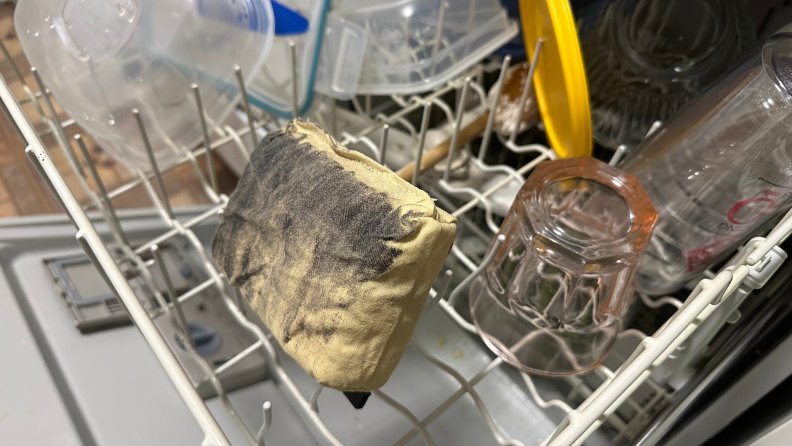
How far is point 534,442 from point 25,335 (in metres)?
0.44

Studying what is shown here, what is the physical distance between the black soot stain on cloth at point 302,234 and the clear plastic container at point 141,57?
0.12 meters

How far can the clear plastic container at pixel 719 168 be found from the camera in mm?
371

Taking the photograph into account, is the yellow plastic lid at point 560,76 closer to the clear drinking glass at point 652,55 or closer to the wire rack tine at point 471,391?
the clear drinking glass at point 652,55

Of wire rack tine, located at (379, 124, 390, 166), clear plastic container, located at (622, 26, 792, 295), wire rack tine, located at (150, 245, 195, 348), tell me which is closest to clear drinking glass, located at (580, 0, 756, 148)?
clear plastic container, located at (622, 26, 792, 295)

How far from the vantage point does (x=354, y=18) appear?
523 mm

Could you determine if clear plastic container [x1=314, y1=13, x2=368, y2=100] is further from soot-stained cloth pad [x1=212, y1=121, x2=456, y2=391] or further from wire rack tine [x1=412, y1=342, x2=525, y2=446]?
wire rack tine [x1=412, y1=342, x2=525, y2=446]

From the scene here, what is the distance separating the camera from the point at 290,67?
53 centimetres

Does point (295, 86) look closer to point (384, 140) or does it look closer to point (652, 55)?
point (384, 140)

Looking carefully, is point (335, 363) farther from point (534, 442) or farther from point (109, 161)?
point (109, 161)

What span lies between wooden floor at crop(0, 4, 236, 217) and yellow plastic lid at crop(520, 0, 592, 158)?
1.31 feet

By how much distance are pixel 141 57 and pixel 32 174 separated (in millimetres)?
228

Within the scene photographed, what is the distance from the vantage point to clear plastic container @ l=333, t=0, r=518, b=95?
20.6 inches

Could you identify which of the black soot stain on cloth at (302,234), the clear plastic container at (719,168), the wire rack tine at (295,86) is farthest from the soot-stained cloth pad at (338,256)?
the clear plastic container at (719,168)

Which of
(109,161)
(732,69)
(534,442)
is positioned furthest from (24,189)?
(732,69)
